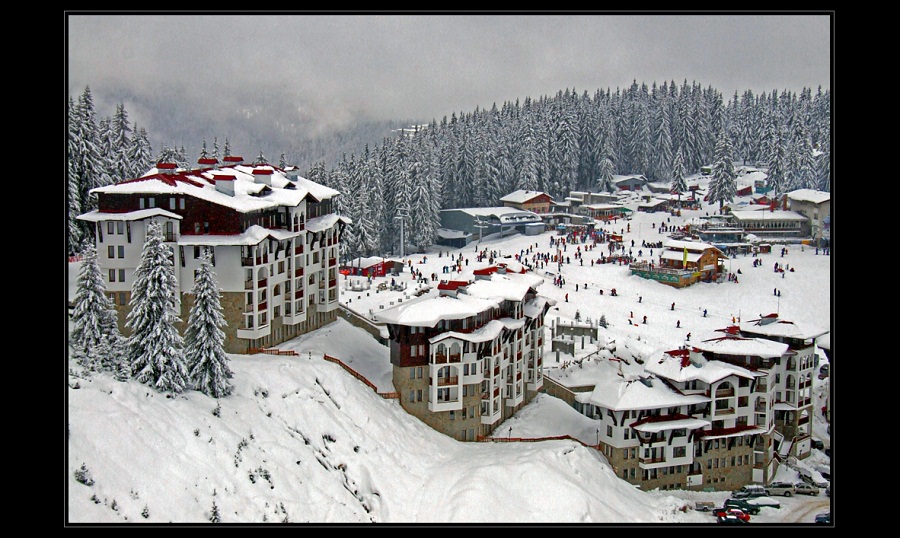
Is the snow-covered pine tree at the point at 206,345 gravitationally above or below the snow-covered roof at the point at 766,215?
below

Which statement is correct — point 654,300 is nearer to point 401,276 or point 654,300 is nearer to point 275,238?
point 401,276

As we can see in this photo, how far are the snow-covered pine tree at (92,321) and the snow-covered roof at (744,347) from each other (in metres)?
40.3

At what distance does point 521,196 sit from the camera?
126938 millimetres

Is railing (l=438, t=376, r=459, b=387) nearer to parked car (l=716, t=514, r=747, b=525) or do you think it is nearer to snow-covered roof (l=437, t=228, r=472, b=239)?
parked car (l=716, t=514, r=747, b=525)

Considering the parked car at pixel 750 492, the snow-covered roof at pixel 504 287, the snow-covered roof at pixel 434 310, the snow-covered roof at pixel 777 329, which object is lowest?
the parked car at pixel 750 492

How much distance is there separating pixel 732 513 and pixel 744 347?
1419cm

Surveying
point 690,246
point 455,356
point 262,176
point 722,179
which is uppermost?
point 722,179

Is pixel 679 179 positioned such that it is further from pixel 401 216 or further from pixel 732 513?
pixel 732 513

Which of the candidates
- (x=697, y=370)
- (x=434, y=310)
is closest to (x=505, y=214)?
(x=697, y=370)

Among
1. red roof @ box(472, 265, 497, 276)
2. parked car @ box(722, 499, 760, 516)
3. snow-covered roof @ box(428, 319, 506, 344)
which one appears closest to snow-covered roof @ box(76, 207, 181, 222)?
snow-covered roof @ box(428, 319, 506, 344)

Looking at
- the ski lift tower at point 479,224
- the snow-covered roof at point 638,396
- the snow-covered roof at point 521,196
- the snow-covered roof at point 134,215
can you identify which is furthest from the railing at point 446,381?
the snow-covered roof at point 521,196

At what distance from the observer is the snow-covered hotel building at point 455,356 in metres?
56.6

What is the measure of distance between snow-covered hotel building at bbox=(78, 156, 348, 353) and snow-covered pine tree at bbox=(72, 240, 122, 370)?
25.0 feet

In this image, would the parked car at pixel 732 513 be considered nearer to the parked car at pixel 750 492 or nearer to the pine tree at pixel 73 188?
the parked car at pixel 750 492
